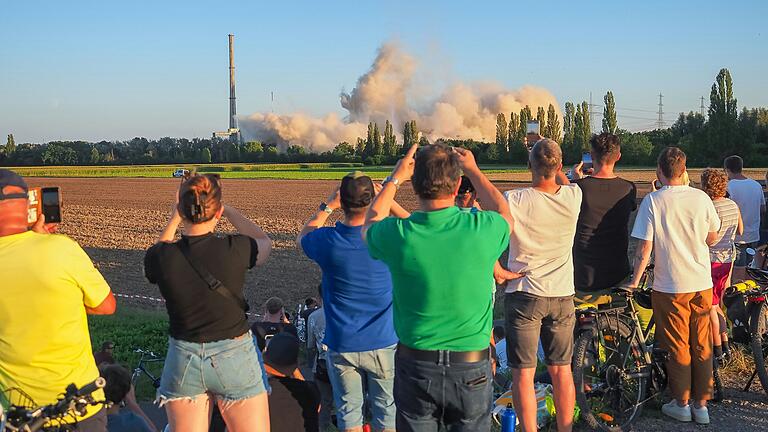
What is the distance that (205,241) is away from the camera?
3572 millimetres

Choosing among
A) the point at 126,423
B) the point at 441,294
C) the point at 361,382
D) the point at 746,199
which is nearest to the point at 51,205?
the point at 126,423

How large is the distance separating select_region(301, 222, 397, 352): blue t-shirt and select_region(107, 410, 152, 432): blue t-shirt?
1262 millimetres

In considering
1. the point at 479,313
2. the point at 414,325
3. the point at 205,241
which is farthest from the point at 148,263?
the point at 479,313

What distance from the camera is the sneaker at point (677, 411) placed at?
18.7ft

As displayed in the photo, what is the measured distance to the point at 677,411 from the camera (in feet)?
18.9

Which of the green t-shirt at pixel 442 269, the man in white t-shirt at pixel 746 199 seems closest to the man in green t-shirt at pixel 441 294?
the green t-shirt at pixel 442 269

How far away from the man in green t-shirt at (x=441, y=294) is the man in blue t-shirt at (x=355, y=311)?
55 cm

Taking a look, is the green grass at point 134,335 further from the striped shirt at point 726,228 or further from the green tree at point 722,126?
the green tree at point 722,126

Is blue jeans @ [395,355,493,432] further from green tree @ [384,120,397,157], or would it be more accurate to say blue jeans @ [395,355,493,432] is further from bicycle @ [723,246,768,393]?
green tree @ [384,120,397,157]

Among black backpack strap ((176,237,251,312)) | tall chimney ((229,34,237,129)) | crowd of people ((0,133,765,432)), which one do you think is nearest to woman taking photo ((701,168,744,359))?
crowd of people ((0,133,765,432))

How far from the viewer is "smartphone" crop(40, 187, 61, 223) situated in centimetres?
373

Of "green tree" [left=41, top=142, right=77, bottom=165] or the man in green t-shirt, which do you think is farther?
"green tree" [left=41, top=142, right=77, bottom=165]

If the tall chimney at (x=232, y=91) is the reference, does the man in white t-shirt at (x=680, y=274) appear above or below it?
below

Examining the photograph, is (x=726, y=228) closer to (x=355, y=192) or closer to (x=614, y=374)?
(x=614, y=374)
